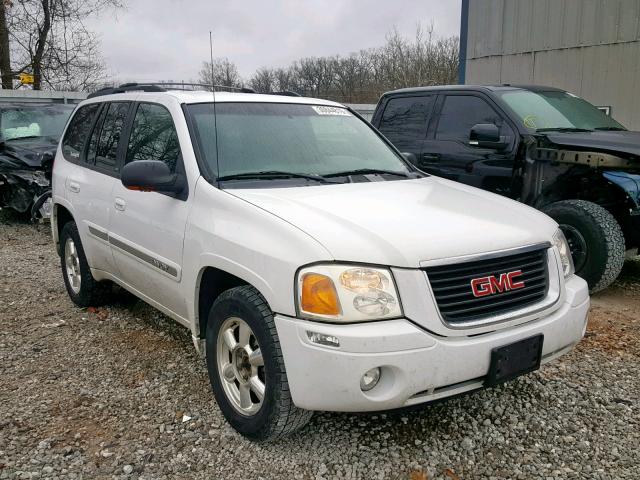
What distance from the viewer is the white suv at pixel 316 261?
7.66ft

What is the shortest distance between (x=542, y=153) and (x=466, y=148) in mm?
883

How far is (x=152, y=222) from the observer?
337 centimetres

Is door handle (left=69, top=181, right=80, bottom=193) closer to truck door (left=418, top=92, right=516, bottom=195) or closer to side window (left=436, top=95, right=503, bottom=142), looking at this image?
truck door (left=418, top=92, right=516, bottom=195)

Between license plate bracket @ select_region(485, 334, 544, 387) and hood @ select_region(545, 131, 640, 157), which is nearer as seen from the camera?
license plate bracket @ select_region(485, 334, 544, 387)

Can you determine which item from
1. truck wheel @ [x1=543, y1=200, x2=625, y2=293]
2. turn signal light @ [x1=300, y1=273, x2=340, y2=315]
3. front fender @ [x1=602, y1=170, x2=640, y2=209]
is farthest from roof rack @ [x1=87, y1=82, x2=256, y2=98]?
front fender @ [x1=602, y1=170, x2=640, y2=209]

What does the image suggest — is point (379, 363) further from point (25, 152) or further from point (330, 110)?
point (25, 152)

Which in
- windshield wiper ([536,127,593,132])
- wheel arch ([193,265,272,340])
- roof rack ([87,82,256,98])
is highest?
roof rack ([87,82,256,98])

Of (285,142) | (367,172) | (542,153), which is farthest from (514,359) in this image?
(542,153)

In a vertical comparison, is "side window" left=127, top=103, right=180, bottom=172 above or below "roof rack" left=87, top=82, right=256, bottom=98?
below

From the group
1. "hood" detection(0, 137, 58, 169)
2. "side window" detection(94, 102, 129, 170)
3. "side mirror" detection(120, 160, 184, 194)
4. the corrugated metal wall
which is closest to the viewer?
"side mirror" detection(120, 160, 184, 194)

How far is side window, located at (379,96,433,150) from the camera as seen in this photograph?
639cm

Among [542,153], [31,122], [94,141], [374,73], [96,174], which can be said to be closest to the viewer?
[96,174]

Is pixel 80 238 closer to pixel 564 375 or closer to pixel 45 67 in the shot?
pixel 564 375

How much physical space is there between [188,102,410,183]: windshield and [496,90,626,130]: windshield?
2226 mm
